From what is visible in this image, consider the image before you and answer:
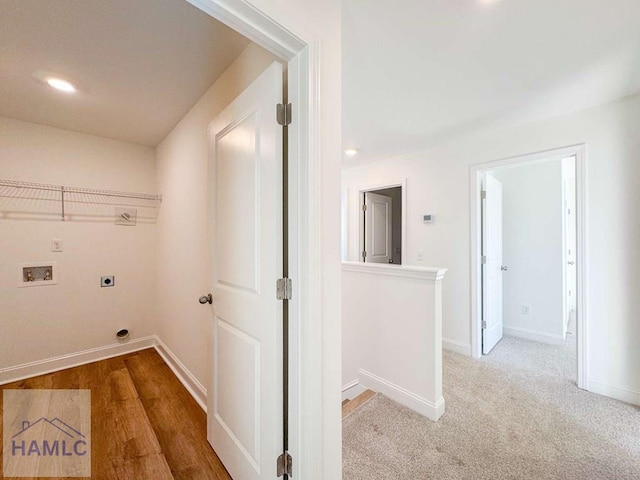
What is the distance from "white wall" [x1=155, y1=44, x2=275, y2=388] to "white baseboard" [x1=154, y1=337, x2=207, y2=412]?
5 cm

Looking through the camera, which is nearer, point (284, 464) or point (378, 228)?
point (284, 464)

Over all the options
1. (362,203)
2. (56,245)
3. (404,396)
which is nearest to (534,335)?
(404,396)

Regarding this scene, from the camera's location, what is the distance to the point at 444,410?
1942 millimetres

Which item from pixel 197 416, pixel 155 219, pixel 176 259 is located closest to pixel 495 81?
pixel 176 259

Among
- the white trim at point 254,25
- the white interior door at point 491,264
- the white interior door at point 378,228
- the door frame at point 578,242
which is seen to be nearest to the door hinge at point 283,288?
the white trim at point 254,25

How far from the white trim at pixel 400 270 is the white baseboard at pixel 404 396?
2.88ft

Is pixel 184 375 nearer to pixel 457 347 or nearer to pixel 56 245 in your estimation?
pixel 56 245

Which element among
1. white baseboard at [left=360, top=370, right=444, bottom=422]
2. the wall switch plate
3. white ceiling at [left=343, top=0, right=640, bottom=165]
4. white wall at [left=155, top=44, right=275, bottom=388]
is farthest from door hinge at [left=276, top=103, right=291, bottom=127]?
the wall switch plate

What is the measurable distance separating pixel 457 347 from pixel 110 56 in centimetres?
387

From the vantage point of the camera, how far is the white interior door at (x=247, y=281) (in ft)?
3.68

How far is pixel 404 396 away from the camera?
2.04 meters

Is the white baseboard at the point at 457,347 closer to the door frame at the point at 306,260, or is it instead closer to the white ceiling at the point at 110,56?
the door frame at the point at 306,260

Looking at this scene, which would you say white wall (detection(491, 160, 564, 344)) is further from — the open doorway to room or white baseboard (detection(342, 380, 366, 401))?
the open doorway to room

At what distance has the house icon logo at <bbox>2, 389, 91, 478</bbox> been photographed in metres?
1.46
